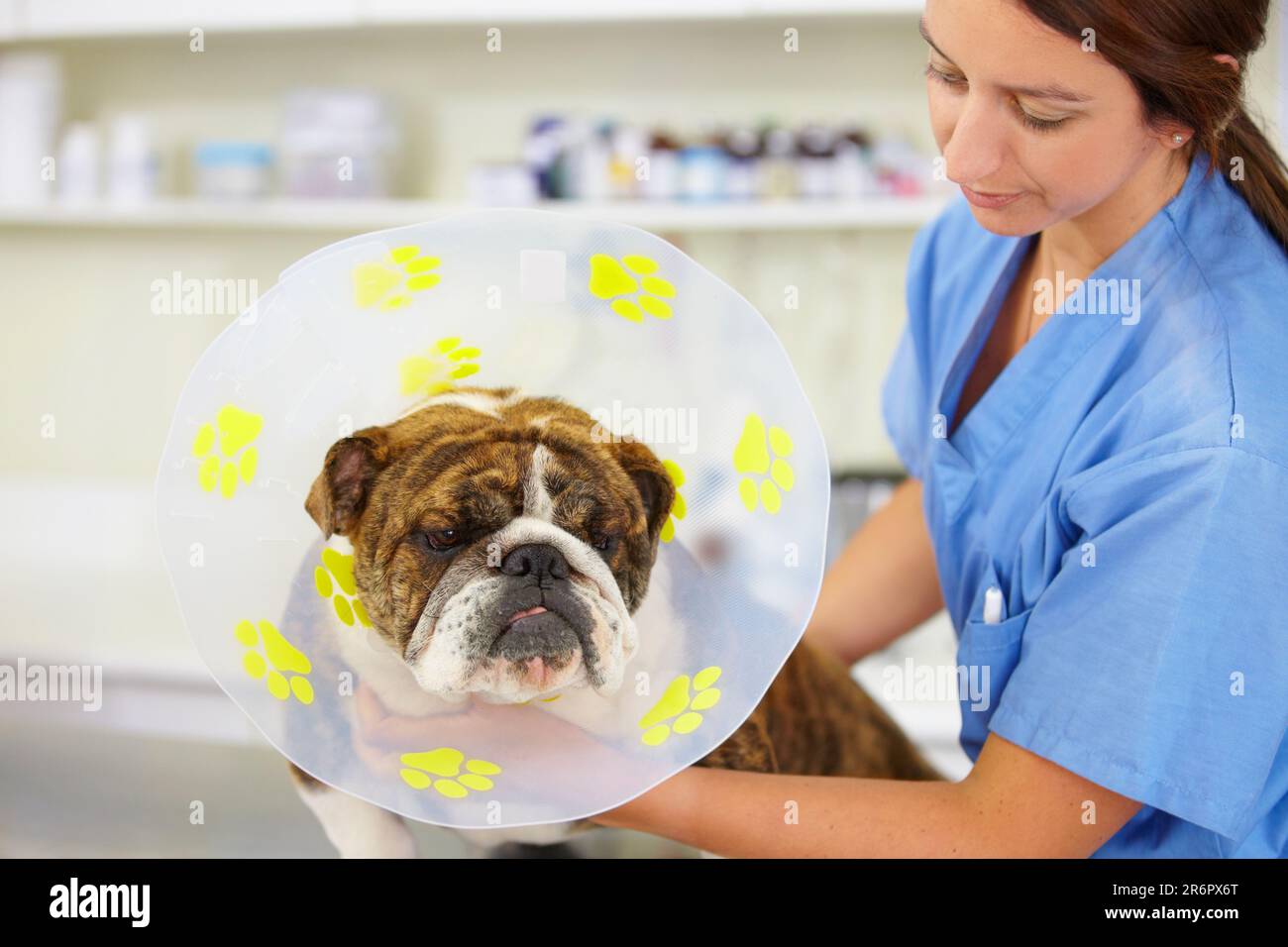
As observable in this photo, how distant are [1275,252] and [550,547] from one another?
0.56 meters

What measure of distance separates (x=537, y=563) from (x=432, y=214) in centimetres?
167

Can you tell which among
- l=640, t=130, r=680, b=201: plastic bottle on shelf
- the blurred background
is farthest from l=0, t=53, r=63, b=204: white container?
l=640, t=130, r=680, b=201: plastic bottle on shelf

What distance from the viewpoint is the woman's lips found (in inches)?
30.5

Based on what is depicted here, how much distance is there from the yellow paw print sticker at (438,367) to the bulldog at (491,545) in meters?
0.01

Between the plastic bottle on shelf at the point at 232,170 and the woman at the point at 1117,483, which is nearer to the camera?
the woman at the point at 1117,483

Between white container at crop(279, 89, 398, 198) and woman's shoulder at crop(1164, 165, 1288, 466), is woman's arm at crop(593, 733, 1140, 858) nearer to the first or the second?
woman's shoulder at crop(1164, 165, 1288, 466)

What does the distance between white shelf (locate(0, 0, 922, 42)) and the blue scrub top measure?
143 centimetres

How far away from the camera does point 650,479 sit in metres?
0.71

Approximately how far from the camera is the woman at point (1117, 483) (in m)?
0.70

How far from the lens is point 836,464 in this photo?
230 cm

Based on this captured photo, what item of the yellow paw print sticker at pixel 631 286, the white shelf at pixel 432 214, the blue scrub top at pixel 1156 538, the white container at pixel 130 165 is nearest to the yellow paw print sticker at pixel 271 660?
the yellow paw print sticker at pixel 631 286

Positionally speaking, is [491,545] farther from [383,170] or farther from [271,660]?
[383,170]

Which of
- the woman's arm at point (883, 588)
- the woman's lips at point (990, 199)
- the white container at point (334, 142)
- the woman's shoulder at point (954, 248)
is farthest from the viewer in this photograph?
the white container at point (334, 142)

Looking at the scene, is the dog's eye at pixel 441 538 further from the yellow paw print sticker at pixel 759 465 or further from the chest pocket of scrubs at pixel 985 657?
the chest pocket of scrubs at pixel 985 657
